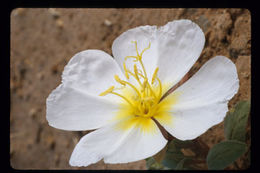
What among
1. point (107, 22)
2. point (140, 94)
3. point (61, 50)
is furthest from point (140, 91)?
point (61, 50)

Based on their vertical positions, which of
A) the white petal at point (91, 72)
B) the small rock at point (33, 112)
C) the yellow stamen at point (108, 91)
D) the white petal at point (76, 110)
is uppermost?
the white petal at point (91, 72)

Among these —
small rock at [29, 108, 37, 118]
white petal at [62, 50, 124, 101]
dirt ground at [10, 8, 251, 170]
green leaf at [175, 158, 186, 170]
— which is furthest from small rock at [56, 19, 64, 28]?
green leaf at [175, 158, 186, 170]

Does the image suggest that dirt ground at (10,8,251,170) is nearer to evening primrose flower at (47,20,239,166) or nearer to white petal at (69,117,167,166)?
evening primrose flower at (47,20,239,166)

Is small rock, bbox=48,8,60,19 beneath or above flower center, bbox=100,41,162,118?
above

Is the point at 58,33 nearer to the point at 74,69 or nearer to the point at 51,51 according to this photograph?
the point at 51,51

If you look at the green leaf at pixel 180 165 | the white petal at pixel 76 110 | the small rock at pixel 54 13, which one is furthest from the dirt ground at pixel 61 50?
the white petal at pixel 76 110

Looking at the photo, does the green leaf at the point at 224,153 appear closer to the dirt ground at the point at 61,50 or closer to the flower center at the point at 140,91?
the dirt ground at the point at 61,50
